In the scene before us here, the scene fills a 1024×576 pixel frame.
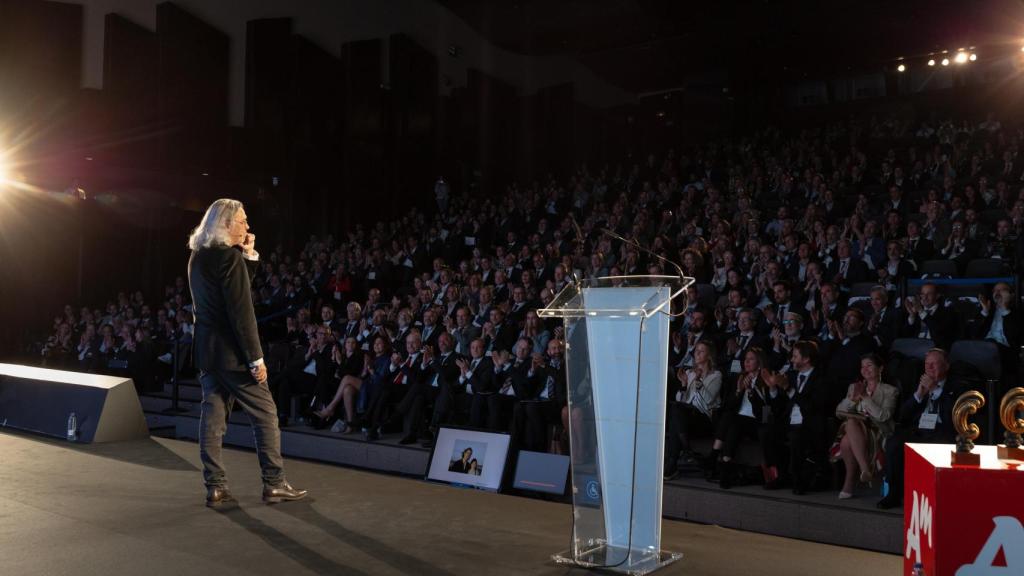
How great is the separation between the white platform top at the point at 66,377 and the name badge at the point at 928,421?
4.68m

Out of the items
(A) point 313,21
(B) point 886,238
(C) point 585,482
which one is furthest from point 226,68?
(C) point 585,482

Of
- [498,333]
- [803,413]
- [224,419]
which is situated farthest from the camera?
[498,333]

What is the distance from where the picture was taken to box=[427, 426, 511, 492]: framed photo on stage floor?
5254 millimetres

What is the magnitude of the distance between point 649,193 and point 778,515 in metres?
6.46

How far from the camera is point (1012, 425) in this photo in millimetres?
1855

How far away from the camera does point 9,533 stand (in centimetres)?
290

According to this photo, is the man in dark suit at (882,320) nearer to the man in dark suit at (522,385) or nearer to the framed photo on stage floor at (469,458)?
the man in dark suit at (522,385)

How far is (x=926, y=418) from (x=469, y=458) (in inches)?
107

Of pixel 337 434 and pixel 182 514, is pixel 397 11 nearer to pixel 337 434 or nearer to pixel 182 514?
pixel 337 434

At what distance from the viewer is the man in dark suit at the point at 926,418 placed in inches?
168

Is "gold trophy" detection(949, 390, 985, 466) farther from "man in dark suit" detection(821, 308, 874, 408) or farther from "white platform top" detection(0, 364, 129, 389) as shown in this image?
"white platform top" detection(0, 364, 129, 389)

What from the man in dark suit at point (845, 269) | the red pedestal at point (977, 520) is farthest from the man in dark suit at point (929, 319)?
the red pedestal at point (977, 520)

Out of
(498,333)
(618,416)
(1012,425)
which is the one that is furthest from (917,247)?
(1012,425)

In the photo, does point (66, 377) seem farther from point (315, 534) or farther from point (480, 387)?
point (315, 534)
